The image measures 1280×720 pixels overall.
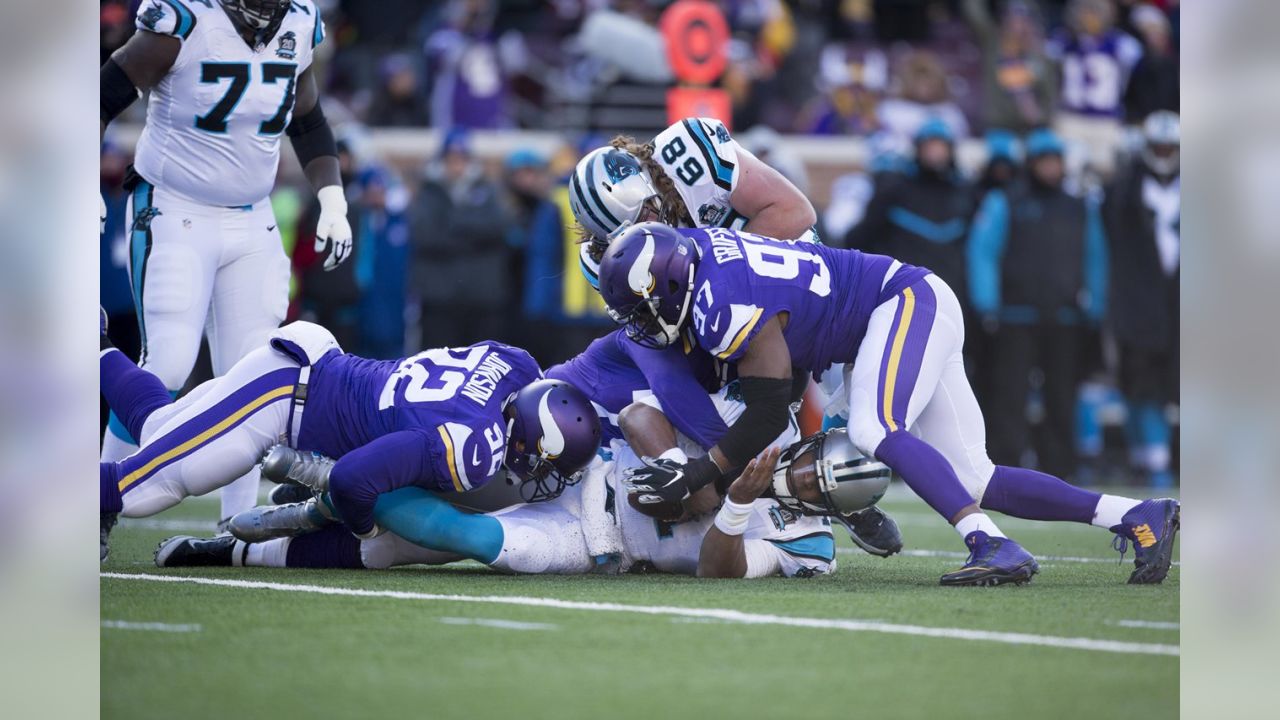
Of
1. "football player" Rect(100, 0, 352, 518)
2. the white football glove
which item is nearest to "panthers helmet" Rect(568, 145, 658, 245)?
the white football glove

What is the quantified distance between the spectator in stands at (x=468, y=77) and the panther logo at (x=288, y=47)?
6886 mm

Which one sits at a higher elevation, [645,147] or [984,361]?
[645,147]

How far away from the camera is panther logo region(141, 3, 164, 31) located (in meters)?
4.86

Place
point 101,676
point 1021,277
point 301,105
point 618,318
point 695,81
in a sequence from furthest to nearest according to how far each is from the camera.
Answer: point 695,81
point 1021,277
point 301,105
point 618,318
point 101,676

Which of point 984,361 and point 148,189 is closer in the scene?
point 148,189

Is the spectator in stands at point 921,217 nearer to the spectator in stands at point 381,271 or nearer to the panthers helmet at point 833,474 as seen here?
the spectator in stands at point 381,271

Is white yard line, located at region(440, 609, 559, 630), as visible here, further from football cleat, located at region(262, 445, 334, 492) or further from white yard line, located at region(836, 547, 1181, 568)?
white yard line, located at region(836, 547, 1181, 568)

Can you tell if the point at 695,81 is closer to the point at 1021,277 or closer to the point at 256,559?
the point at 1021,277

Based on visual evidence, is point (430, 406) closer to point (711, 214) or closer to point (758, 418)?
point (758, 418)

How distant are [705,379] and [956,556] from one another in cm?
117

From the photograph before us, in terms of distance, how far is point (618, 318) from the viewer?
4.33m

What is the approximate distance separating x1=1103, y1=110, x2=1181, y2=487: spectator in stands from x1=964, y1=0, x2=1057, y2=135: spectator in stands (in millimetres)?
1893
